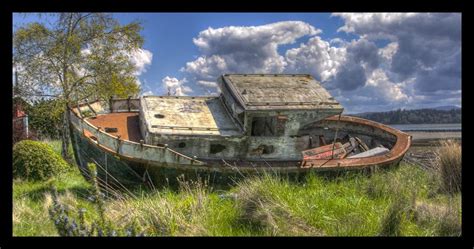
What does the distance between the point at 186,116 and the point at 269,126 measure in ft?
8.48

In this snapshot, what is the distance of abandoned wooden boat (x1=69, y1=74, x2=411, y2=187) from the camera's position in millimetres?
10570

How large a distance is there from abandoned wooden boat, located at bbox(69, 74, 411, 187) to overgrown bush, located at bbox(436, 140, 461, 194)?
3329 millimetres

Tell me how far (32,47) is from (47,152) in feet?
15.7

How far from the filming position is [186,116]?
39.0ft

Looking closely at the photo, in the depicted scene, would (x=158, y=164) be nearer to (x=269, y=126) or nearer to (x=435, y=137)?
(x=269, y=126)

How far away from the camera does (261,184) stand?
7.91 metres

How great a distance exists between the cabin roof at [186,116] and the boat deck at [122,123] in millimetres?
932

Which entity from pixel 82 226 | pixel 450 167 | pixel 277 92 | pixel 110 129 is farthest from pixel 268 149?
pixel 82 226

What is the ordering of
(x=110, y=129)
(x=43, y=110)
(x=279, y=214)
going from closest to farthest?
(x=279, y=214), (x=110, y=129), (x=43, y=110)

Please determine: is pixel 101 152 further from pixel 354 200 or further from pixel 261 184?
pixel 354 200

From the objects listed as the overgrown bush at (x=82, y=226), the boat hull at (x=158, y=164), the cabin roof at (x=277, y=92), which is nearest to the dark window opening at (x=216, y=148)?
the boat hull at (x=158, y=164)

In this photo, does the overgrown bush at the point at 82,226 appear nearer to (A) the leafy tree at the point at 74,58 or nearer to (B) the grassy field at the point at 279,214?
(B) the grassy field at the point at 279,214
